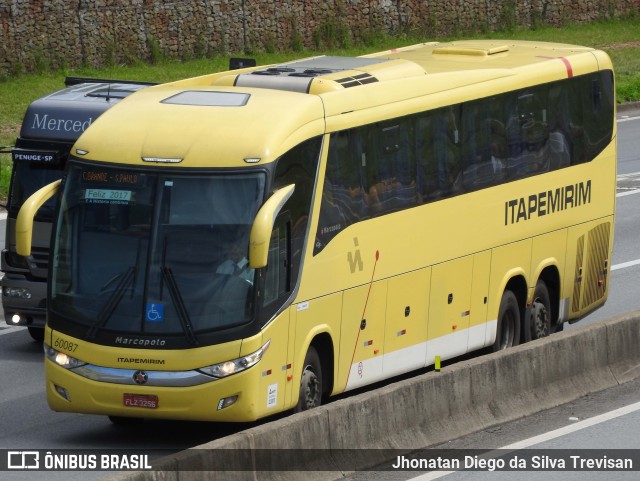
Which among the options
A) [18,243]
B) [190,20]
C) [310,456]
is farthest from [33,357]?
[190,20]

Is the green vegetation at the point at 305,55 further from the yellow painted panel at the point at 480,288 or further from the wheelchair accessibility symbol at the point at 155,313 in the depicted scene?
the wheelchair accessibility symbol at the point at 155,313

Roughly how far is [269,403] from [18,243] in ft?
8.67

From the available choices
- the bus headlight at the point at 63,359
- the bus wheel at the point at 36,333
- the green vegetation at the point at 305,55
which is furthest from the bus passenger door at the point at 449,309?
the green vegetation at the point at 305,55

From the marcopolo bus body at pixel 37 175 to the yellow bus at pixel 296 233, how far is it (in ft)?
8.74

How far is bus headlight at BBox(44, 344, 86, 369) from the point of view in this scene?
546 inches

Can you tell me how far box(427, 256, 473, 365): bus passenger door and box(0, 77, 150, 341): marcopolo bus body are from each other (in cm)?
431

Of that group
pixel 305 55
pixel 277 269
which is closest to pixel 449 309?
pixel 277 269

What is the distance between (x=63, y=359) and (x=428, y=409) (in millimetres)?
3142

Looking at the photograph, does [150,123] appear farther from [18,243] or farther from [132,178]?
[18,243]

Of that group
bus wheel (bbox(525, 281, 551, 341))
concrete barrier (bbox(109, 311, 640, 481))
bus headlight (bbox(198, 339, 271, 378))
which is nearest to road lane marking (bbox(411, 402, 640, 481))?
concrete barrier (bbox(109, 311, 640, 481))

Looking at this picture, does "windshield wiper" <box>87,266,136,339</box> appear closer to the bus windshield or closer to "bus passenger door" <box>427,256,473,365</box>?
the bus windshield

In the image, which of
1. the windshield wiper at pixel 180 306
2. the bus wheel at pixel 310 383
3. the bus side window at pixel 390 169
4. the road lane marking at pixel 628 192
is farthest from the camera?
the road lane marking at pixel 628 192

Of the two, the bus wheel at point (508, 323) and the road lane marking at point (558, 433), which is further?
the bus wheel at point (508, 323)

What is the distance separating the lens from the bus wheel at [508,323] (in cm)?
1806
